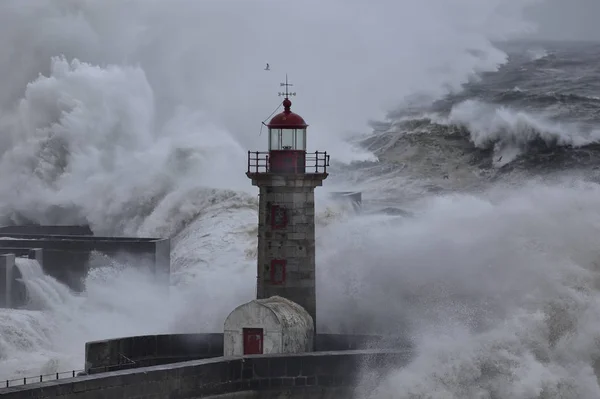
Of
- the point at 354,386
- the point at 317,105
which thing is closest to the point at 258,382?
the point at 354,386

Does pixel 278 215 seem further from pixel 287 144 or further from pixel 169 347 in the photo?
pixel 169 347

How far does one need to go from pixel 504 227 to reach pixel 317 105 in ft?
83.9

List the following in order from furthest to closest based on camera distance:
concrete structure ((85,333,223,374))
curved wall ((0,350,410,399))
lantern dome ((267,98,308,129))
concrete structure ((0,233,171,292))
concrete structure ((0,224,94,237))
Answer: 1. concrete structure ((0,224,94,237))
2. concrete structure ((0,233,171,292))
3. lantern dome ((267,98,308,129))
4. concrete structure ((85,333,223,374))
5. curved wall ((0,350,410,399))

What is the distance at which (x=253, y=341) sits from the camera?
54.1 ft

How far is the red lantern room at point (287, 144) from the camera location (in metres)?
16.9

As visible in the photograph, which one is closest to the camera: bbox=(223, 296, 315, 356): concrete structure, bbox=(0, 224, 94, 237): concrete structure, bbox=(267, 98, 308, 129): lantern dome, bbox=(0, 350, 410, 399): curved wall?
bbox=(0, 350, 410, 399): curved wall

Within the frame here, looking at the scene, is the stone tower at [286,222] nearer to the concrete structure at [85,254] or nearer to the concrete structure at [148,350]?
the concrete structure at [148,350]

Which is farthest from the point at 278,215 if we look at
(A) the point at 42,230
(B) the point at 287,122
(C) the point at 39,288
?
(A) the point at 42,230

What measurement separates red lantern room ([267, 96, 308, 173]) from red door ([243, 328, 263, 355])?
1.68m

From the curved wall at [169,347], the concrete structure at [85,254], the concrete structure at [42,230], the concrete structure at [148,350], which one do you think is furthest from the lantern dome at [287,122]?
the concrete structure at [42,230]

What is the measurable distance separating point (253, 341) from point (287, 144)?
6.82 ft

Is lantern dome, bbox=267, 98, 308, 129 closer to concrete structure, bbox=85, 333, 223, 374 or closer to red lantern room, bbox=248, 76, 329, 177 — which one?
red lantern room, bbox=248, 76, 329, 177

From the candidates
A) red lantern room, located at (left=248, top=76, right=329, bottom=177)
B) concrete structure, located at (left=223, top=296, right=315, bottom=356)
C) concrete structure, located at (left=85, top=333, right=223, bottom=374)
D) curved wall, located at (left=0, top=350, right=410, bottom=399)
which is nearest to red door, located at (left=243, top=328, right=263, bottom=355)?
concrete structure, located at (left=223, top=296, right=315, bottom=356)

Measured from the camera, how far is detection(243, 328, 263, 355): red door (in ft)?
54.0
